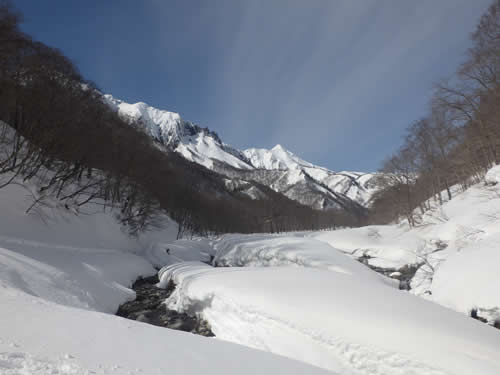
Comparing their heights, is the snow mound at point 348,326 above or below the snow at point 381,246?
below

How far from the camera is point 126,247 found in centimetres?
1977

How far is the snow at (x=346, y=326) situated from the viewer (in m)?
3.55

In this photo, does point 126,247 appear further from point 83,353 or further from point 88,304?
point 83,353

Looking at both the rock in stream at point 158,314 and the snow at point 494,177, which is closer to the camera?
the rock in stream at point 158,314

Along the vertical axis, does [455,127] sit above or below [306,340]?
above

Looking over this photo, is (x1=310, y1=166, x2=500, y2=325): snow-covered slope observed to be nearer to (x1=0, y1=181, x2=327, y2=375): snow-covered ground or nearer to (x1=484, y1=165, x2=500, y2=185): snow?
(x1=484, y1=165, x2=500, y2=185): snow

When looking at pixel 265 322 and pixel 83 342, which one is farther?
pixel 265 322

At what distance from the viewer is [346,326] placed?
4352 mm

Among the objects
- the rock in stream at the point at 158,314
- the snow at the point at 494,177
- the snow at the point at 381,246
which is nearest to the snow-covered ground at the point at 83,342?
the rock in stream at the point at 158,314

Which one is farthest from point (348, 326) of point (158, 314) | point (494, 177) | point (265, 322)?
point (494, 177)

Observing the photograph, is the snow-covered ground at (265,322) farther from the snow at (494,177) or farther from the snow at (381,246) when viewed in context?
the snow at (381,246)

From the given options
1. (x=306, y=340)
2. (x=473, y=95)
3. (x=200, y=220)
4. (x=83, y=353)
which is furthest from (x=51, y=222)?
(x=200, y=220)

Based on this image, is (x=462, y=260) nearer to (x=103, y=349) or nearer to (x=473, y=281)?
(x=473, y=281)

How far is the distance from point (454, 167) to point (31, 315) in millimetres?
30773
